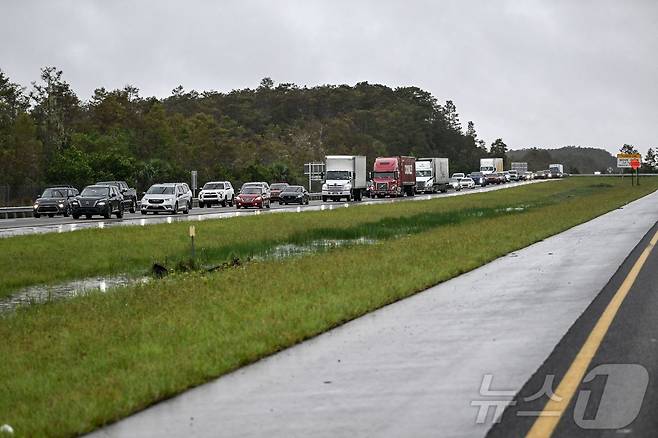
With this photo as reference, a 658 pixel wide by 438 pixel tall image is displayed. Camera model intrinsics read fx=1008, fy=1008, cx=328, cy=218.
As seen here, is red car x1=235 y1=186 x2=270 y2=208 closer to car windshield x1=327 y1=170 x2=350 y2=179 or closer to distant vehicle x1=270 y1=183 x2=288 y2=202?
distant vehicle x1=270 y1=183 x2=288 y2=202

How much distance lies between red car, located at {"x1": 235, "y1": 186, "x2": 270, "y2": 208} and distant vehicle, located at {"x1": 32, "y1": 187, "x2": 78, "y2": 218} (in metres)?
11.1

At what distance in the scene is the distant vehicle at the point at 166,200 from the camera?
2287 inches

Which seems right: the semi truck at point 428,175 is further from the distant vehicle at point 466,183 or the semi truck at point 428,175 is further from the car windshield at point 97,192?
the car windshield at point 97,192

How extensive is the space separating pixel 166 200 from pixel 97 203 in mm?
6698

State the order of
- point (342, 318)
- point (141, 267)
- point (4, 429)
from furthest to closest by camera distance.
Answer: point (141, 267) < point (342, 318) < point (4, 429)

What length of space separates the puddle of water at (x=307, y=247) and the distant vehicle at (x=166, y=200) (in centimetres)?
2371

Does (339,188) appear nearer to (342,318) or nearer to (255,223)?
(255,223)

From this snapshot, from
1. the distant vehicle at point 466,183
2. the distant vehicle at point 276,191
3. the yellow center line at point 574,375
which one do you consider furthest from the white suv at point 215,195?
the yellow center line at point 574,375

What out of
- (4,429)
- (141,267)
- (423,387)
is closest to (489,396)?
(423,387)

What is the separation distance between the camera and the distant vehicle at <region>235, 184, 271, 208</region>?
6669 cm

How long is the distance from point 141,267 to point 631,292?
1544 cm

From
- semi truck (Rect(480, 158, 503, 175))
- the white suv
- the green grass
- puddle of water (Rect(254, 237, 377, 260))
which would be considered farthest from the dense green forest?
the green grass

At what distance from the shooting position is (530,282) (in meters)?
18.9

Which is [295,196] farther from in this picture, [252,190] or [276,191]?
[252,190]
